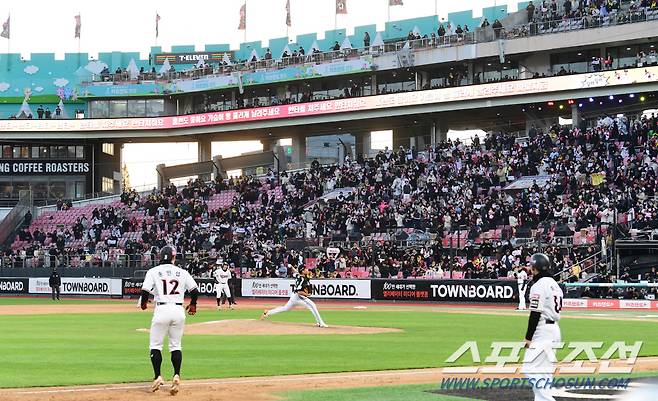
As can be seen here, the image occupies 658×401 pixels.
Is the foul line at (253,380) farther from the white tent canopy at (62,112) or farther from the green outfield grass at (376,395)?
the white tent canopy at (62,112)

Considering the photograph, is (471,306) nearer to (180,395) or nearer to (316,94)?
(180,395)

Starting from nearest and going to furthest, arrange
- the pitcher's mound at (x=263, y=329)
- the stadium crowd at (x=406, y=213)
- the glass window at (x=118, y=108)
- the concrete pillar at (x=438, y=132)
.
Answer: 1. the pitcher's mound at (x=263, y=329)
2. the stadium crowd at (x=406, y=213)
3. the concrete pillar at (x=438, y=132)
4. the glass window at (x=118, y=108)

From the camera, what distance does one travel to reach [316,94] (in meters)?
73.7

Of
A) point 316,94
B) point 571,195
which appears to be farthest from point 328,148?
point 571,195

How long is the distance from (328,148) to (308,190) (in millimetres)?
24907

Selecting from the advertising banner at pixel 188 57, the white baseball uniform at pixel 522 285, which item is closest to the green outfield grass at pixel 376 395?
the white baseball uniform at pixel 522 285

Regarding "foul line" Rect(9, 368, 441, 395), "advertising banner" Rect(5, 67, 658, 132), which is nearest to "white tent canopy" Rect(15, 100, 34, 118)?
"advertising banner" Rect(5, 67, 658, 132)

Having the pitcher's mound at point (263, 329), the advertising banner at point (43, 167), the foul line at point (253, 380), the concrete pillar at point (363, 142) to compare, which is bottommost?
the pitcher's mound at point (263, 329)

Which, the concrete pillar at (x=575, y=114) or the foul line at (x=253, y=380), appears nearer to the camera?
the foul line at (x=253, y=380)

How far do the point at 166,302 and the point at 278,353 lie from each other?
6335 millimetres

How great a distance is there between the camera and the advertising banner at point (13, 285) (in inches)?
2267

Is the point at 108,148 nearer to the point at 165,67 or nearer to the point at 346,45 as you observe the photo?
the point at 165,67

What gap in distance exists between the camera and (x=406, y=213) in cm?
5288

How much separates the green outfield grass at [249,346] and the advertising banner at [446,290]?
9.53m
